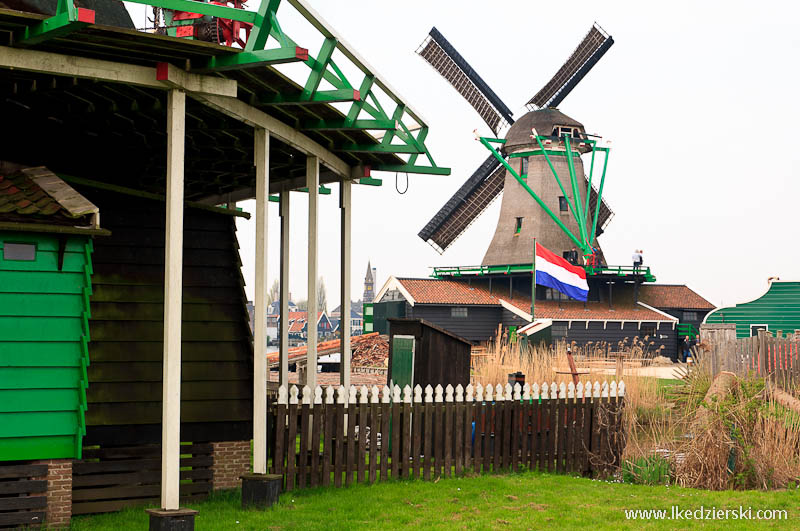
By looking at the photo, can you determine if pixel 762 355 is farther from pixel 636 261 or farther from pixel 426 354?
pixel 636 261

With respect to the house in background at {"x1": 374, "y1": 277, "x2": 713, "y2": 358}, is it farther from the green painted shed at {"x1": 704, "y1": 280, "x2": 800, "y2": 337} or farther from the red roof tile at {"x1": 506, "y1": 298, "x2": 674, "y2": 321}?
the green painted shed at {"x1": 704, "y1": 280, "x2": 800, "y2": 337}

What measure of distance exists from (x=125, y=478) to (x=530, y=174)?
133 ft

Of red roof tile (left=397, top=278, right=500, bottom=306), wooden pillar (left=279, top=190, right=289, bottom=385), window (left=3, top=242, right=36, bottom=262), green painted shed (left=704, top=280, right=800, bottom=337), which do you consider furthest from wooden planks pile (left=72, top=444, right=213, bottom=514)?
green painted shed (left=704, top=280, right=800, bottom=337)

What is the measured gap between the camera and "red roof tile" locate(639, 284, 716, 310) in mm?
51906

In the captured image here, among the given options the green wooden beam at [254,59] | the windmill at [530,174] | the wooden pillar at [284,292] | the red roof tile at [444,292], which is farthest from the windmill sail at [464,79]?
the green wooden beam at [254,59]

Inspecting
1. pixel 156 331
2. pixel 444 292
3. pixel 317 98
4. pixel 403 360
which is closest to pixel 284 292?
pixel 403 360

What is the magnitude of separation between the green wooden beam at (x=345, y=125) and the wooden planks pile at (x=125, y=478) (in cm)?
413

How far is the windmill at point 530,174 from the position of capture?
46.1 meters

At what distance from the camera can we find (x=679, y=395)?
57.6 feet

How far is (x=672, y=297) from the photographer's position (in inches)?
2077

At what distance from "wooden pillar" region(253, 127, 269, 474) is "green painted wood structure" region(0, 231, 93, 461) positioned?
1893 mm

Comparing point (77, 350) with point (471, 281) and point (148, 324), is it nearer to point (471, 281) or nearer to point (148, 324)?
point (148, 324)

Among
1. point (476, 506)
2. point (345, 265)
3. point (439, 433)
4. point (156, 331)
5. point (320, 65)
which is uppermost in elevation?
point (320, 65)

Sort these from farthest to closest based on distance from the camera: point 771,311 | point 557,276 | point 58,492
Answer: point 771,311
point 557,276
point 58,492
